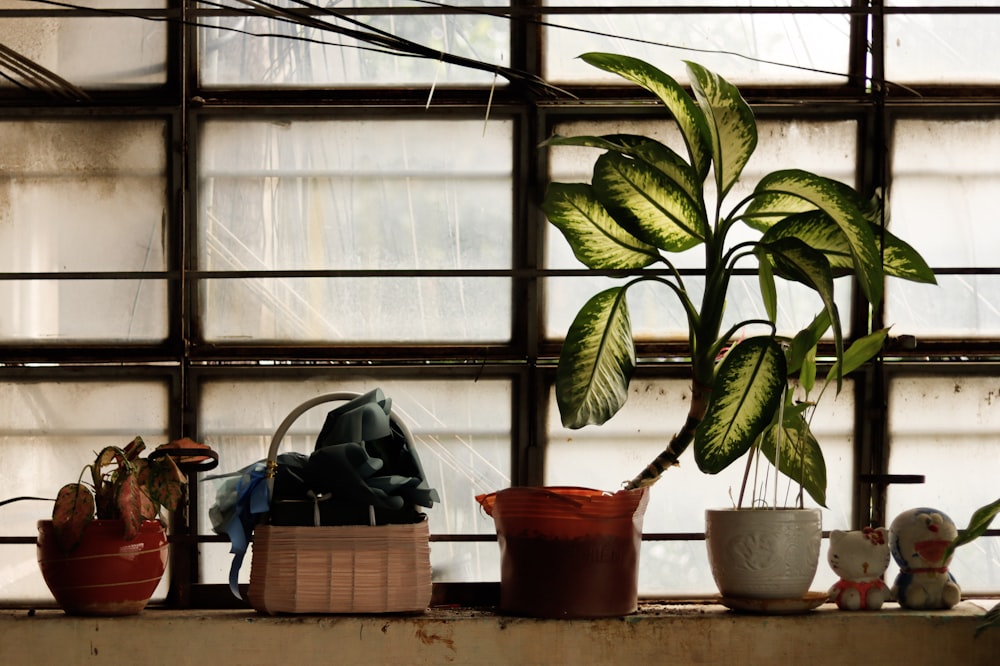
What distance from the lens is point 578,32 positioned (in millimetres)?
1850

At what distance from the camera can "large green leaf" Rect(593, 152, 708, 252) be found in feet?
4.95

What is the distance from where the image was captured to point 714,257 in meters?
1.52

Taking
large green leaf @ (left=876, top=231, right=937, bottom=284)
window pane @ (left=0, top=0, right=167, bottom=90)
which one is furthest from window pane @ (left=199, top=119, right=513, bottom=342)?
large green leaf @ (left=876, top=231, right=937, bottom=284)

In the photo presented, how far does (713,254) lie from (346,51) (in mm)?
774

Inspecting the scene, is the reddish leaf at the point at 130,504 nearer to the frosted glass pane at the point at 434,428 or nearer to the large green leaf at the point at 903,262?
the frosted glass pane at the point at 434,428

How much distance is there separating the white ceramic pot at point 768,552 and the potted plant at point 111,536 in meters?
0.83

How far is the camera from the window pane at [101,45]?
182 centimetres

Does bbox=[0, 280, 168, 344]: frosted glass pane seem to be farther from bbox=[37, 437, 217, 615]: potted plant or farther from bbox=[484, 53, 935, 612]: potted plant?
bbox=[484, 53, 935, 612]: potted plant

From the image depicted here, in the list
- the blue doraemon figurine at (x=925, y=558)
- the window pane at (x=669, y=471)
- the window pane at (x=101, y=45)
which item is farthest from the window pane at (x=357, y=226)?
the blue doraemon figurine at (x=925, y=558)

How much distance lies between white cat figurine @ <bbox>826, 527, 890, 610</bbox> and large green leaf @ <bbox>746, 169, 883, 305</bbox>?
38cm

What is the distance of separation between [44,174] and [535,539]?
1.07 m

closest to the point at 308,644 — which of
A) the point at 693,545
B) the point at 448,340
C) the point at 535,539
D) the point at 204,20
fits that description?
the point at 535,539

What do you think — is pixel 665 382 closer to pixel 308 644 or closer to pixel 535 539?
pixel 535 539

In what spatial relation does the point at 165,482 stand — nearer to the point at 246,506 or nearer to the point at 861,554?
the point at 246,506
